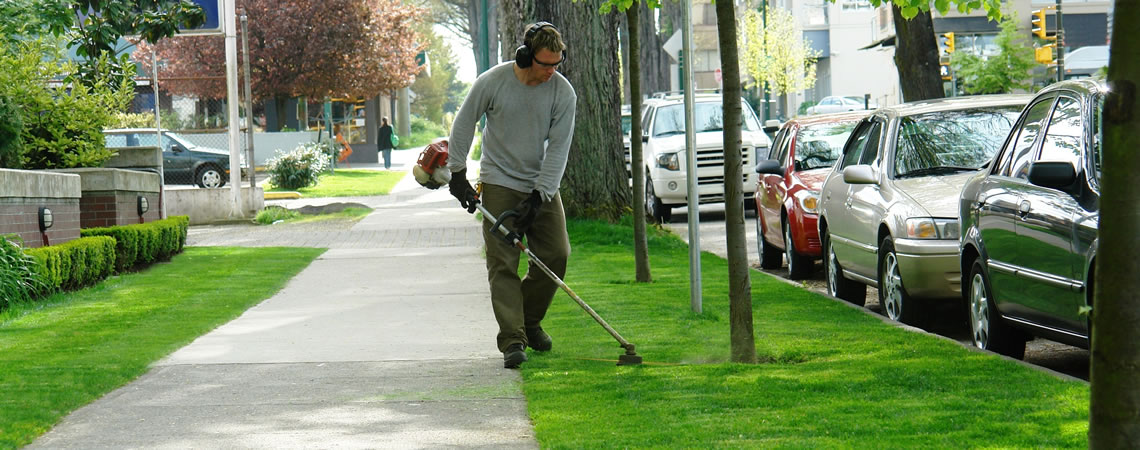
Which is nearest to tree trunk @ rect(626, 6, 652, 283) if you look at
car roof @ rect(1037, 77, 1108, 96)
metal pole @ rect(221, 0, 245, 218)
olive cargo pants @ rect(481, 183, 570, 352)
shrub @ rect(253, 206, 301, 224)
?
olive cargo pants @ rect(481, 183, 570, 352)

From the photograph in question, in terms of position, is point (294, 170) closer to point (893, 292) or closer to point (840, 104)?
point (893, 292)

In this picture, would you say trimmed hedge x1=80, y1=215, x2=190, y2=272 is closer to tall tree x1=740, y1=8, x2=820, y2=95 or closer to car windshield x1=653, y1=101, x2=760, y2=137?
car windshield x1=653, y1=101, x2=760, y2=137

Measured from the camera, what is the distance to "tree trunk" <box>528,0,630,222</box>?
52.6ft

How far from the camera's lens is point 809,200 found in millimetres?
12406

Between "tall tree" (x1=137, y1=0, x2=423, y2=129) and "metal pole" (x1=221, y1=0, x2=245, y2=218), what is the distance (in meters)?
18.6

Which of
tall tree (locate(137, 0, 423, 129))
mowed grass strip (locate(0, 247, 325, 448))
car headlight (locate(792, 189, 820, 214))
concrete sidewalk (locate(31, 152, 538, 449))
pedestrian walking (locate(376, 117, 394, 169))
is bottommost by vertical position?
concrete sidewalk (locate(31, 152, 538, 449))

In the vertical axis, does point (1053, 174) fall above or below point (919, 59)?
below

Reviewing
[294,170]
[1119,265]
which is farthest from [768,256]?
[294,170]

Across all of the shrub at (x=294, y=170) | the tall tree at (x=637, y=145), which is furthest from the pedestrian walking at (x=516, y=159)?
the shrub at (x=294, y=170)

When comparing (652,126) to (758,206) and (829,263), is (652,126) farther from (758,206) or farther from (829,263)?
(829,263)

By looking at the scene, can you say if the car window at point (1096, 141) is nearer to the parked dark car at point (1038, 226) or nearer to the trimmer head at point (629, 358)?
the parked dark car at point (1038, 226)

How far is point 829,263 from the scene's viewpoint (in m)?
11.1

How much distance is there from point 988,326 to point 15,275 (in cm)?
687

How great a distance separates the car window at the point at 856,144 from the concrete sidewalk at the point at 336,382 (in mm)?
3012
